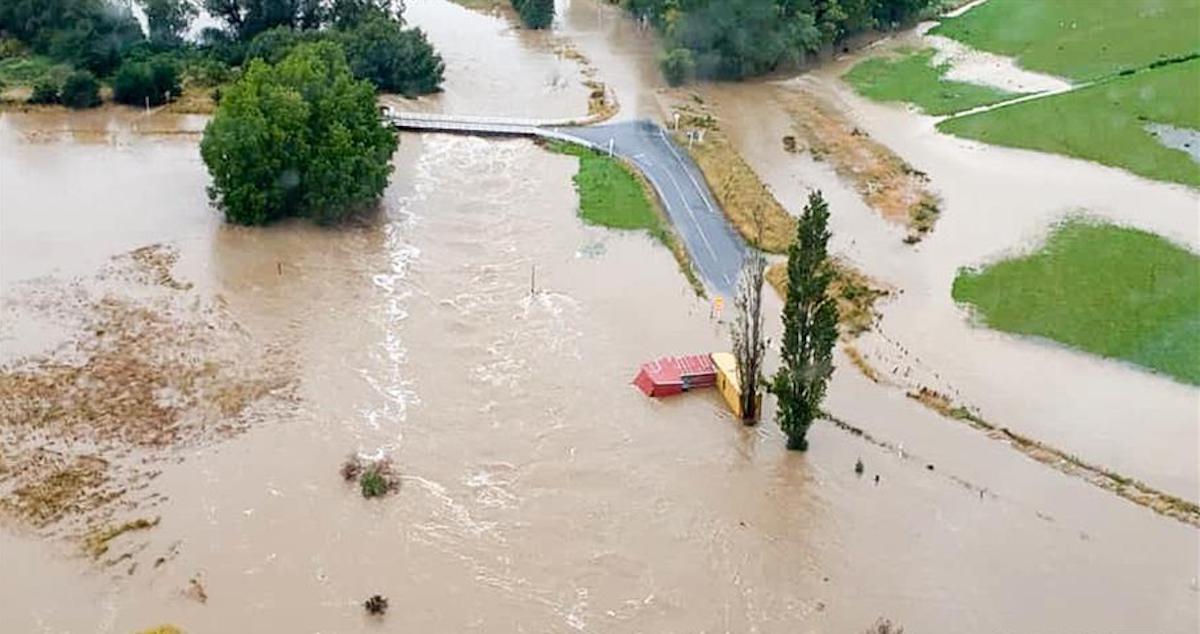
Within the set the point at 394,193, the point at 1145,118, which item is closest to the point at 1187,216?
the point at 1145,118

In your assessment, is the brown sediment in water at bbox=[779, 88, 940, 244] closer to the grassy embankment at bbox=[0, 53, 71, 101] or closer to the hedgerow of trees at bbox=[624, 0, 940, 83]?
the hedgerow of trees at bbox=[624, 0, 940, 83]

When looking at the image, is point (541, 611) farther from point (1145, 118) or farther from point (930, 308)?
point (1145, 118)

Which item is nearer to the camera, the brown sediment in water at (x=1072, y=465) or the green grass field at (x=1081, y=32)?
the brown sediment in water at (x=1072, y=465)

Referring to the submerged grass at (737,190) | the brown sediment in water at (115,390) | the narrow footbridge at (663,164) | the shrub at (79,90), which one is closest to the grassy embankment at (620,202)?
the narrow footbridge at (663,164)

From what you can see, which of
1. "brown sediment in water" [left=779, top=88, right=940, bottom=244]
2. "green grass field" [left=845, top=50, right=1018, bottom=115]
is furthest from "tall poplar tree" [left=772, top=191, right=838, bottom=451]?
"green grass field" [left=845, top=50, right=1018, bottom=115]

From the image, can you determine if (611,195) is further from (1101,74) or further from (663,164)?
(1101,74)

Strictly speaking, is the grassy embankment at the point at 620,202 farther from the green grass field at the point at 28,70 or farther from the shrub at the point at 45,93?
the green grass field at the point at 28,70
